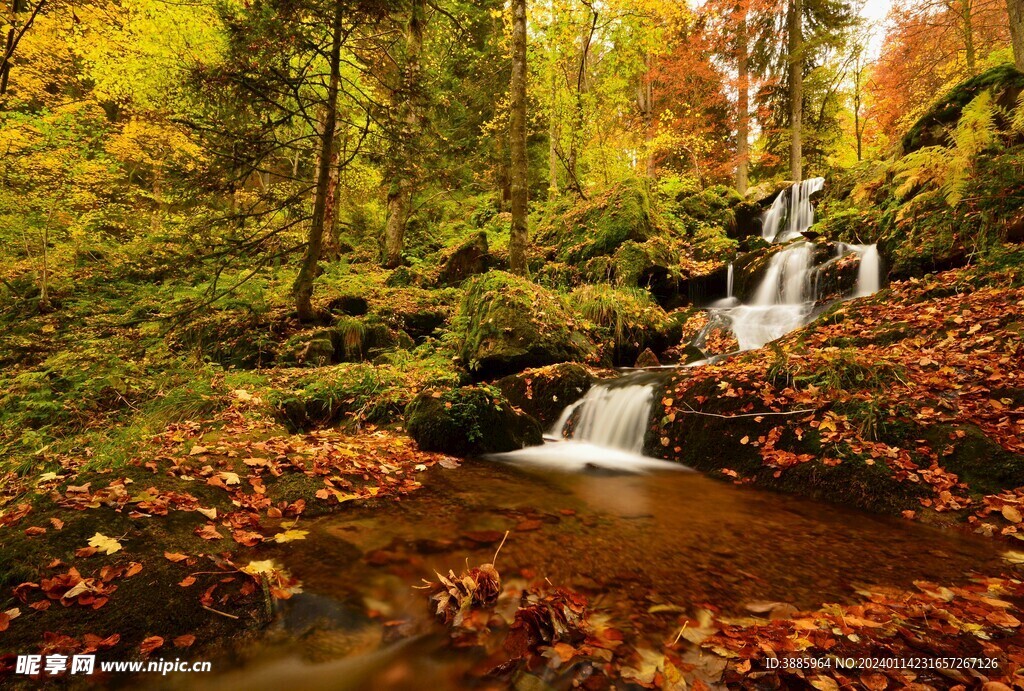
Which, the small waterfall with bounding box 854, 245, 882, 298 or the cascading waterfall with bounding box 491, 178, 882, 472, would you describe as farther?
the small waterfall with bounding box 854, 245, 882, 298

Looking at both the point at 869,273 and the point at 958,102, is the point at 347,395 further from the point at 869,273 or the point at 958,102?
the point at 958,102

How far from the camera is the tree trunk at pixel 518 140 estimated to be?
9102 mm

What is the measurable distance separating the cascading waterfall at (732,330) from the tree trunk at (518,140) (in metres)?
3.75

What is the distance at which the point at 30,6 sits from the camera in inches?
372

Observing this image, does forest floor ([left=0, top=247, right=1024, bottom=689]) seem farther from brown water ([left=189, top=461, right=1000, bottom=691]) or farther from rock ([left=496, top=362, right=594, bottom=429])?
rock ([left=496, top=362, right=594, bottom=429])

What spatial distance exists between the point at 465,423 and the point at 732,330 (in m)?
6.79

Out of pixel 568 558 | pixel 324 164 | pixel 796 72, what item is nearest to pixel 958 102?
pixel 796 72

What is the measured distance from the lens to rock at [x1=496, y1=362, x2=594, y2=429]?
7.25 meters

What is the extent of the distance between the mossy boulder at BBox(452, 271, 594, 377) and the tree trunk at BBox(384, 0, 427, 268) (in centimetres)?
273

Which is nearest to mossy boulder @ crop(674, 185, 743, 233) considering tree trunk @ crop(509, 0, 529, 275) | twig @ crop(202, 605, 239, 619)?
tree trunk @ crop(509, 0, 529, 275)

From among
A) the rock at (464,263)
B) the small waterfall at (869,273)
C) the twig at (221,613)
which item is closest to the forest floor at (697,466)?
the twig at (221,613)

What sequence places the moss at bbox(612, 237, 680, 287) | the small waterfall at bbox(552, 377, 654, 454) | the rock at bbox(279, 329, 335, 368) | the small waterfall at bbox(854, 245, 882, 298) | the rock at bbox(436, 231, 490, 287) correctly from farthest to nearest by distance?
the rock at bbox(436, 231, 490, 287) → the moss at bbox(612, 237, 680, 287) → the small waterfall at bbox(854, 245, 882, 298) → the rock at bbox(279, 329, 335, 368) → the small waterfall at bbox(552, 377, 654, 454)

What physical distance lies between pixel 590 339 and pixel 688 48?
1833 centimetres

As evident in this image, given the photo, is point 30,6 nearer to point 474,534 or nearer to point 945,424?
point 474,534
